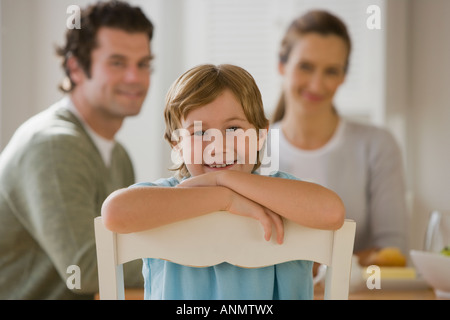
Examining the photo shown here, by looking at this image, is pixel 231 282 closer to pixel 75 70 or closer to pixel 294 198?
pixel 294 198

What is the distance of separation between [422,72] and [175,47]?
1.24m

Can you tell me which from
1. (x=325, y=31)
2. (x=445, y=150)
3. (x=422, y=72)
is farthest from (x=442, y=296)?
(x=422, y=72)

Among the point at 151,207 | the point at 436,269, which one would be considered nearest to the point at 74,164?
the point at 151,207

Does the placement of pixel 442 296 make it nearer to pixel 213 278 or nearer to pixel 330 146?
pixel 213 278

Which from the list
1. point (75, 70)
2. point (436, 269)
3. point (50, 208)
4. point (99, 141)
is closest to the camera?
point (436, 269)

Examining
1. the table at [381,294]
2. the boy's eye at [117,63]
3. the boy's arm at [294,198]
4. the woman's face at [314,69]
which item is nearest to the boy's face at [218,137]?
the boy's arm at [294,198]

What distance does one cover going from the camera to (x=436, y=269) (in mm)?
990

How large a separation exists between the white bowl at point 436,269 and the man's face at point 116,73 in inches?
36.1

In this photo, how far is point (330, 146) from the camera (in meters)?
2.20

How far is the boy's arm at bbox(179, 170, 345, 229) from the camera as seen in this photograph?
24.4 inches

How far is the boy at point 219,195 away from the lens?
62 cm

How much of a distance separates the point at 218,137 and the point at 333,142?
4.92 ft

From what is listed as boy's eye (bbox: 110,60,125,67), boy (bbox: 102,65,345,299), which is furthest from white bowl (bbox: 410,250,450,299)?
boy's eye (bbox: 110,60,125,67)

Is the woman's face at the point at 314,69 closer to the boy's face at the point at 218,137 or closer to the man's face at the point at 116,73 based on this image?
the man's face at the point at 116,73
